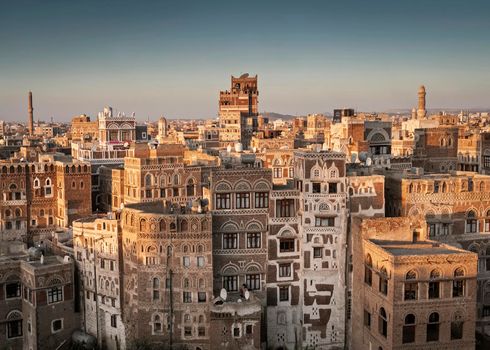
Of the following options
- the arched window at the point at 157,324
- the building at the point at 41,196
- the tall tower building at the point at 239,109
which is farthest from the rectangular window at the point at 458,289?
the tall tower building at the point at 239,109

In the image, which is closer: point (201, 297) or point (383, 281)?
point (383, 281)

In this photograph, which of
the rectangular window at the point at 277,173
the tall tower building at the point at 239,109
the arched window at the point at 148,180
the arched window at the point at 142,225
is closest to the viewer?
the arched window at the point at 142,225

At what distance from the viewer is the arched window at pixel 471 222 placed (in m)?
55.8

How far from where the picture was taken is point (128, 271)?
5100cm

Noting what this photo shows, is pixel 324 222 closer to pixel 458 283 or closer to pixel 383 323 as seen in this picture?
pixel 383 323

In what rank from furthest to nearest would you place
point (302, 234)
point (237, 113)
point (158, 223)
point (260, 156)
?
point (237, 113)
point (260, 156)
point (302, 234)
point (158, 223)

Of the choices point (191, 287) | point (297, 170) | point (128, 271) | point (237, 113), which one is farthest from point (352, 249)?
point (237, 113)

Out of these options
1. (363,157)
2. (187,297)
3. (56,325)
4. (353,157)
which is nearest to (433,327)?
(187,297)

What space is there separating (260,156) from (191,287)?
30878 mm

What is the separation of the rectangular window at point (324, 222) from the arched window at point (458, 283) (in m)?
10.7

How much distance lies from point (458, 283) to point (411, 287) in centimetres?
342

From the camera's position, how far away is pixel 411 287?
44.9 metres

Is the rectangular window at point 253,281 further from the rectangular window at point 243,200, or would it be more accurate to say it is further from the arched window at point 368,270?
the arched window at point 368,270

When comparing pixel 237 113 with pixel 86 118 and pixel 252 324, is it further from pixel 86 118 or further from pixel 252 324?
pixel 252 324
